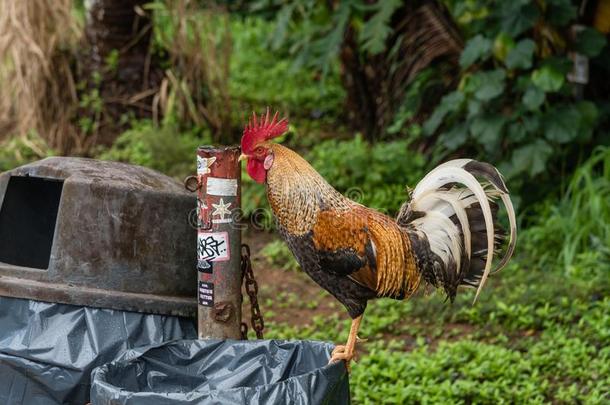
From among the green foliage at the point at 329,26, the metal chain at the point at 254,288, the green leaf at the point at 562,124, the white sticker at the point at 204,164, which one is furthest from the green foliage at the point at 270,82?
the white sticker at the point at 204,164

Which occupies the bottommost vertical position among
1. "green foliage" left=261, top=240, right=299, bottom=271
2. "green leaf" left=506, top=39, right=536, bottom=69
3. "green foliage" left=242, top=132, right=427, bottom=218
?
"green foliage" left=261, top=240, right=299, bottom=271

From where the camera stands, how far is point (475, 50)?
6793 mm

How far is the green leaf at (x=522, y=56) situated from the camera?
659 cm

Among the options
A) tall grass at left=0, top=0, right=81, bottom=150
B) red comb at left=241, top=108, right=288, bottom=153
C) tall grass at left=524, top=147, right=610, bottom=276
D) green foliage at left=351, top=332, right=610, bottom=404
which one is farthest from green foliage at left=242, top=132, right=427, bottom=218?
red comb at left=241, top=108, right=288, bottom=153

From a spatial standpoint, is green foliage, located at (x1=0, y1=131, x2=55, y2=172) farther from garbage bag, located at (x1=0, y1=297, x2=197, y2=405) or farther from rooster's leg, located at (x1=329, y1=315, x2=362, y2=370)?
rooster's leg, located at (x1=329, y1=315, x2=362, y2=370)

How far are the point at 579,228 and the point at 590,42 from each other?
1293 mm

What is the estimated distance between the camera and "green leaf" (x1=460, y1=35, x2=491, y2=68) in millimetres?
6766

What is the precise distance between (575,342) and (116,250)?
9.19 feet

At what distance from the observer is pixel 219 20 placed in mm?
9094

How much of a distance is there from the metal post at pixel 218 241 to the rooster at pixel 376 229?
0.10m

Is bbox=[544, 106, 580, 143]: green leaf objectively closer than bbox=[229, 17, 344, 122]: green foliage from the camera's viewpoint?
Yes

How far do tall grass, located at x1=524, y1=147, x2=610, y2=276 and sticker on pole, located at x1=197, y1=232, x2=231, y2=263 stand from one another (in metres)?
3.26

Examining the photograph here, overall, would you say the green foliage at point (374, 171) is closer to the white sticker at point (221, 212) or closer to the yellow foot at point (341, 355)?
the white sticker at point (221, 212)

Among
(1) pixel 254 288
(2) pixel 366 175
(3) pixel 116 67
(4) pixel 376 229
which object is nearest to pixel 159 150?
(3) pixel 116 67
